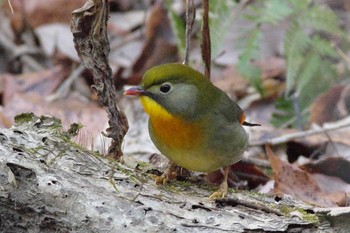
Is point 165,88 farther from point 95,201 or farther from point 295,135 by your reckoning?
point 295,135

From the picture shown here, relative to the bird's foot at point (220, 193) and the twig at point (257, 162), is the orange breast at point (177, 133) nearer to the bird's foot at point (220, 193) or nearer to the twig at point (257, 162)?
the bird's foot at point (220, 193)

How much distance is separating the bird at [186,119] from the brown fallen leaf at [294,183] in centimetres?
63

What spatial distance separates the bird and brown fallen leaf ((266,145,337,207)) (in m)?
0.63

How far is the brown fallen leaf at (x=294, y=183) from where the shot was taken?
4316 mm

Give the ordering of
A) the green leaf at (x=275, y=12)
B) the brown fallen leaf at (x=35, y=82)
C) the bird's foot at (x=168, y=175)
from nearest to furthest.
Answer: the bird's foot at (x=168, y=175) < the green leaf at (x=275, y=12) < the brown fallen leaf at (x=35, y=82)

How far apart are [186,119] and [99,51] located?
0.53m

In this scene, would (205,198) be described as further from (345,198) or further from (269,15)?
(269,15)

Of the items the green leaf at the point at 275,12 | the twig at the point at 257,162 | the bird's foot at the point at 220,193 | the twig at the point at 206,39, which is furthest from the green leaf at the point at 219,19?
the bird's foot at the point at 220,193

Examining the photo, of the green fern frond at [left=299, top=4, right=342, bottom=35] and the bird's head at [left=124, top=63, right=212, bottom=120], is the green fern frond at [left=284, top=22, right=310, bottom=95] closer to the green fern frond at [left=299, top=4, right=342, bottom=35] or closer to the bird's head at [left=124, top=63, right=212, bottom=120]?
the green fern frond at [left=299, top=4, right=342, bottom=35]

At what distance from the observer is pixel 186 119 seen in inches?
144

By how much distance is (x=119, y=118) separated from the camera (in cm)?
379

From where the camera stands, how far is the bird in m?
3.61

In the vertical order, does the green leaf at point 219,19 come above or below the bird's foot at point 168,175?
above

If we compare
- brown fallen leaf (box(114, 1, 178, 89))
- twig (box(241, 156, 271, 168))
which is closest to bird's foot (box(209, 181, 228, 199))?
twig (box(241, 156, 271, 168))
